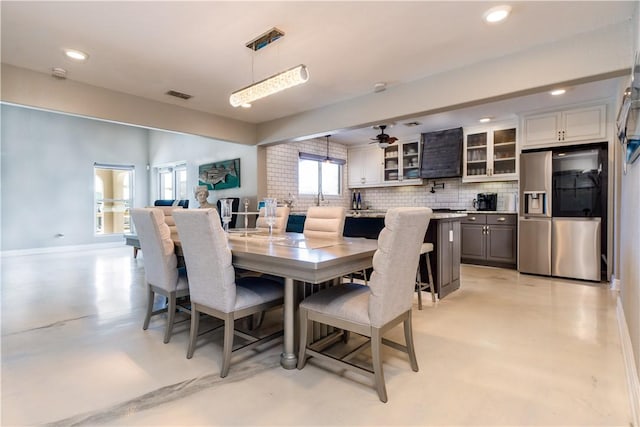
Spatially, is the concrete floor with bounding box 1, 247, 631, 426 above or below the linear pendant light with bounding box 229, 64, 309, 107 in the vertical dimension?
below

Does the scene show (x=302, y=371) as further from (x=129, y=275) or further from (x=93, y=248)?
(x=93, y=248)

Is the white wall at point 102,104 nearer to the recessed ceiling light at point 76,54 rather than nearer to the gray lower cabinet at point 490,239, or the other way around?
the recessed ceiling light at point 76,54

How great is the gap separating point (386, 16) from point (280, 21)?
80 centimetres

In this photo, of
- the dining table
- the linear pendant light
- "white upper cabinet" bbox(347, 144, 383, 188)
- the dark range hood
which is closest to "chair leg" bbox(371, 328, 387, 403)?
the dining table

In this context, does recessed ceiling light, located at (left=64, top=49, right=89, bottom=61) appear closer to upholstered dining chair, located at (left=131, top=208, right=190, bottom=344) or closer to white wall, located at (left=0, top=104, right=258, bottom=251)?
upholstered dining chair, located at (left=131, top=208, right=190, bottom=344)

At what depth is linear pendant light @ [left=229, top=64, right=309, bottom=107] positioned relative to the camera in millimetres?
2473

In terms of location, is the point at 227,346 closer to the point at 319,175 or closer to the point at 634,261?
the point at 634,261

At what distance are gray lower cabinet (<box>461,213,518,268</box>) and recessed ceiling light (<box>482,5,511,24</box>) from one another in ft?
11.3

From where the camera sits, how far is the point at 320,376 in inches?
77.2

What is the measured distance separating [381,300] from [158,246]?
1684 mm

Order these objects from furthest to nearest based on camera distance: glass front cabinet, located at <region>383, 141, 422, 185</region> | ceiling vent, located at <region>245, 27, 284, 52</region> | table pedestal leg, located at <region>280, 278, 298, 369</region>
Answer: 1. glass front cabinet, located at <region>383, 141, 422, 185</region>
2. ceiling vent, located at <region>245, 27, 284, 52</region>
3. table pedestal leg, located at <region>280, 278, 298, 369</region>

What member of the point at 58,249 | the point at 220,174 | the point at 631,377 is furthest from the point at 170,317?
the point at 58,249

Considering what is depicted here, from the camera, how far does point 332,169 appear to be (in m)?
7.25

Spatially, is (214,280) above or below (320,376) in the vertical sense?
above
